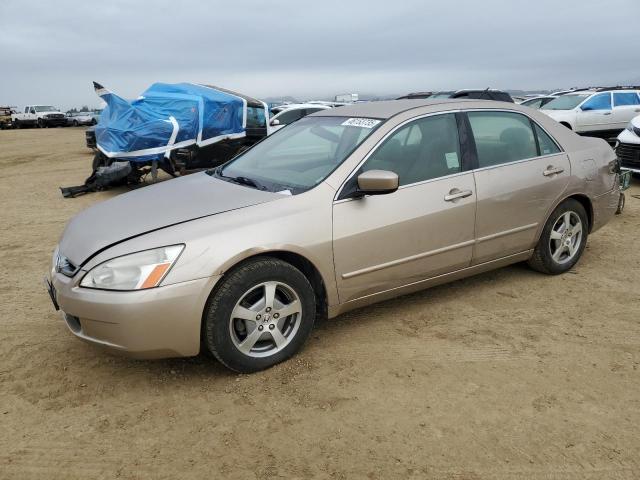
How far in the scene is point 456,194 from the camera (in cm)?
381

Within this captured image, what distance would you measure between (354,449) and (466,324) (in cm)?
161

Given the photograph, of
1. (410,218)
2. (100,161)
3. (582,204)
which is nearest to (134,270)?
(410,218)

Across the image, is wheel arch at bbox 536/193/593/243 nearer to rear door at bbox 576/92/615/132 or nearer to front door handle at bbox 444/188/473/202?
front door handle at bbox 444/188/473/202

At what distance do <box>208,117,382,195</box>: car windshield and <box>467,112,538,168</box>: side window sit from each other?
34.3 inches

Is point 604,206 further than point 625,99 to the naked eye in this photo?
No

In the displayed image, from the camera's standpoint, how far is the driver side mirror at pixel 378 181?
3.29 meters

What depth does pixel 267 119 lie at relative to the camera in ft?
38.5

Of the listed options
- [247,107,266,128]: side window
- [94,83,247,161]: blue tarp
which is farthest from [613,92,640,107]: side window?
[94,83,247,161]: blue tarp

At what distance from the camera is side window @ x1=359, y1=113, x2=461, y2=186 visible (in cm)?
365

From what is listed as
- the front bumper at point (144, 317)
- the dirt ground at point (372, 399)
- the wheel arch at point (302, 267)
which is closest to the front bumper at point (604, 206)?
the dirt ground at point (372, 399)

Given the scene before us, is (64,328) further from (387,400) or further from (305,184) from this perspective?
(387,400)

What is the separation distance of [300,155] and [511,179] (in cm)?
162

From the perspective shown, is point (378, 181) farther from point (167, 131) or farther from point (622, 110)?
point (622, 110)

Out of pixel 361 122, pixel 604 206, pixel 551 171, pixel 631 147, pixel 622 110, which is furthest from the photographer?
pixel 622 110
